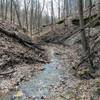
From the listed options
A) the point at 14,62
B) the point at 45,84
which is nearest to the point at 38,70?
the point at 14,62

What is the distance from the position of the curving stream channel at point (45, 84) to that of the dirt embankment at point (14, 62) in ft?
1.76

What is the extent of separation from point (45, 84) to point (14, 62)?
10.7 ft

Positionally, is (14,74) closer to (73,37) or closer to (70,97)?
(70,97)

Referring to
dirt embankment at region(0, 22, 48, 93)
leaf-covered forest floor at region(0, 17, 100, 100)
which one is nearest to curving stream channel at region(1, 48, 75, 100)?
leaf-covered forest floor at region(0, 17, 100, 100)

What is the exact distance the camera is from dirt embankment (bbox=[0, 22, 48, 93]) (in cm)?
1040

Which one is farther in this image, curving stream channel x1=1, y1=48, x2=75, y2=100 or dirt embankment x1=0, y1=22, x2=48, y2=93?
dirt embankment x1=0, y1=22, x2=48, y2=93

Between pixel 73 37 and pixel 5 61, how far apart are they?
12.8m

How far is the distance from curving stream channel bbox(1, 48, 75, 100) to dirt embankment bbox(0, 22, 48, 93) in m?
0.54

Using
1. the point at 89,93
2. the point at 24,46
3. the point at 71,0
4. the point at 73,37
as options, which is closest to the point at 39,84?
the point at 89,93

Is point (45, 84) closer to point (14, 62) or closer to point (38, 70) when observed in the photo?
point (38, 70)

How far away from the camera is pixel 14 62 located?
12.6m

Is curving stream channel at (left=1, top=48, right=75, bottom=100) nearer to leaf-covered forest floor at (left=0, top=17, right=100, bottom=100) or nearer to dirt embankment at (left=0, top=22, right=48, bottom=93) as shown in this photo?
leaf-covered forest floor at (left=0, top=17, right=100, bottom=100)

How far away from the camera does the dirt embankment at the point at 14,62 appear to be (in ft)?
34.1

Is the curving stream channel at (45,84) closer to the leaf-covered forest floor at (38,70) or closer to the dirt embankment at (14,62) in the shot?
the leaf-covered forest floor at (38,70)
